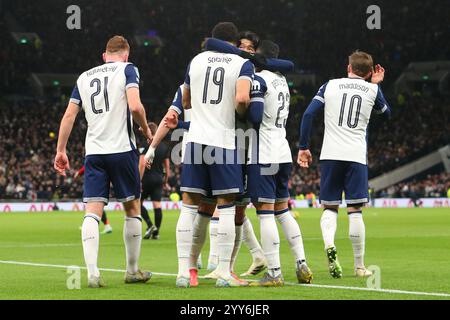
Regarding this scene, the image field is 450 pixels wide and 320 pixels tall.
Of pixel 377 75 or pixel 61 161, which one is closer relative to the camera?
pixel 61 161

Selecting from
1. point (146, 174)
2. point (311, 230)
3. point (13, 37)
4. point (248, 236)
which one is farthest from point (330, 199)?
point (13, 37)

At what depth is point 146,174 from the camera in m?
19.0

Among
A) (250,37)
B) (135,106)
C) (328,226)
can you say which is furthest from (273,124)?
(328,226)

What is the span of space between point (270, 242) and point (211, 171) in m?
1.01

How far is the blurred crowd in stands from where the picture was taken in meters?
47.0

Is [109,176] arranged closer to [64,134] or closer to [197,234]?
[64,134]

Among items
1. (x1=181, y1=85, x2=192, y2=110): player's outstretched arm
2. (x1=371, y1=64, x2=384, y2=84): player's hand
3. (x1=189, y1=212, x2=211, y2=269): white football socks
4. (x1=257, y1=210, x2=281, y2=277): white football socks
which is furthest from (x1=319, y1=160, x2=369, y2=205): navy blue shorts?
(x1=181, y1=85, x2=192, y2=110): player's outstretched arm

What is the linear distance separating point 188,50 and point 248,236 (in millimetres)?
45552

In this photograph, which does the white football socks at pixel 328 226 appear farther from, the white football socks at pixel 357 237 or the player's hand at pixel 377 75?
the player's hand at pixel 377 75

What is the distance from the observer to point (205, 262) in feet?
41.8

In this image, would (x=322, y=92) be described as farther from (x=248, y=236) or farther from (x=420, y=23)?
(x=420, y=23)

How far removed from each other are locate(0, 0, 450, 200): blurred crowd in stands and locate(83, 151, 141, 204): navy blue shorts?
110 feet

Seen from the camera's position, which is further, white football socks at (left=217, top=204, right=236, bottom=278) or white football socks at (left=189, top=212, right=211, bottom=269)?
white football socks at (left=189, top=212, right=211, bottom=269)

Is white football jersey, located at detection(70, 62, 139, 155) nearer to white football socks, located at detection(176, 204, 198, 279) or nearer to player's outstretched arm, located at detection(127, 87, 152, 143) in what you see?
player's outstretched arm, located at detection(127, 87, 152, 143)
